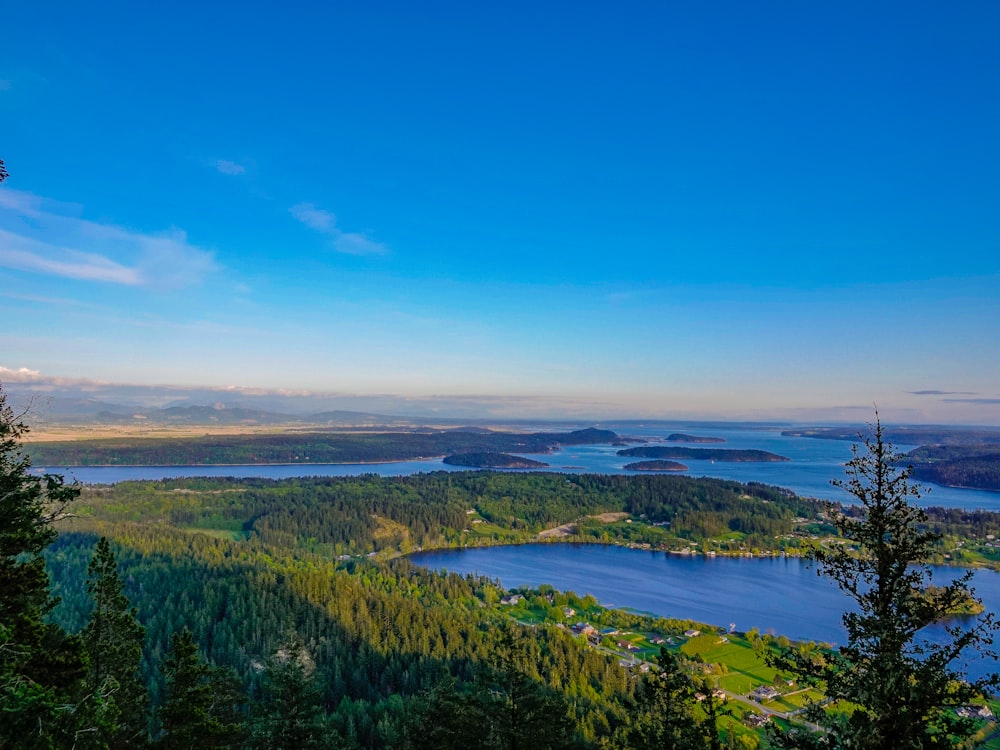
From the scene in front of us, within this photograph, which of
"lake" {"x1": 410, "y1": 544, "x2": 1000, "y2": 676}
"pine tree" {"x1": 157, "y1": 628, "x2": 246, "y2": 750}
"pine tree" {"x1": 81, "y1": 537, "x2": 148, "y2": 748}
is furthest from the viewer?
"lake" {"x1": 410, "y1": 544, "x2": 1000, "y2": 676}

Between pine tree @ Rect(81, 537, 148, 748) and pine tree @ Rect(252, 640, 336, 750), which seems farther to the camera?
pine tree @ Rect(252, 640, 336, 750)

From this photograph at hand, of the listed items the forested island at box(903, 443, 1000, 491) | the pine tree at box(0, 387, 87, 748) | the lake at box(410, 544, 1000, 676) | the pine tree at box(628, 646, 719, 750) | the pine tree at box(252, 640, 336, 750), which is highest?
the pine tree at box(0, 387, 87, 748)

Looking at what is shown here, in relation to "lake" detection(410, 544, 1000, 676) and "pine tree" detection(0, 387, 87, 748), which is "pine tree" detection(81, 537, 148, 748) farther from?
"lake" detection(410, 544, 1000, 676)

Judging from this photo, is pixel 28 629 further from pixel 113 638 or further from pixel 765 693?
pixel 765 693

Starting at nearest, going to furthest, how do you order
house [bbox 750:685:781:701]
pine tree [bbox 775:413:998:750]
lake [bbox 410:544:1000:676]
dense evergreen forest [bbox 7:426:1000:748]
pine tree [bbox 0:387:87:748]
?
pine tree [bbox 0:387:87:748] → pine tree [bbox 775:413:998:750] → dense evergreen forest [bbox 7:426:1000:748] → house [bbox 750:685:781:701] → lake [bbox 410:544:1000:676]

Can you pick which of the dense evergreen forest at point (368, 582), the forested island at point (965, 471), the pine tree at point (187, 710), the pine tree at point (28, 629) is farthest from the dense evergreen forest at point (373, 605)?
the forested island at point (965, 471)

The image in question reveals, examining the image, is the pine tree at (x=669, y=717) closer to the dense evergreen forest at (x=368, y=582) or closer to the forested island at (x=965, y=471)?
the dense evergreen forest at (x=368, y=582)

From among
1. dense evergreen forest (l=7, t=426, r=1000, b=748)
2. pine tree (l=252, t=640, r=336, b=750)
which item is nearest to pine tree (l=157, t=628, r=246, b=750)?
dense evergreen forest (l=7, t=426, r=1000, b=748)
